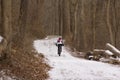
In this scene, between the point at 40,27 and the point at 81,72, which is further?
the point at 40,27

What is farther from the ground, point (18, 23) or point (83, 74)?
point (18, 23)

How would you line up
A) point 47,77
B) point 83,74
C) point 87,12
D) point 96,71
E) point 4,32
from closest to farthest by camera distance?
point 4,32, point 47,77, point 83,74, point 96,71, point 87,12

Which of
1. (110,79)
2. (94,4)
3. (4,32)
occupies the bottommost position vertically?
(110,79)

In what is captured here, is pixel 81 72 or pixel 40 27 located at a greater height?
pixel 40 27

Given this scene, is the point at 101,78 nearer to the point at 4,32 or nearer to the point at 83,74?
the point at 83,74

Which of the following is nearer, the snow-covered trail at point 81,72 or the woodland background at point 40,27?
the woodland background at point 40,27

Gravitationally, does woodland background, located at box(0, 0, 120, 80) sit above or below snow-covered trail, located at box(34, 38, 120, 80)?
above

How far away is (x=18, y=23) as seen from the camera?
842 inches

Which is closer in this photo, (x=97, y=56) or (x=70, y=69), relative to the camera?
(x=70, y=69)

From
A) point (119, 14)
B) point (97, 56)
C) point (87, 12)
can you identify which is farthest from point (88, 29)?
point (97, 56)

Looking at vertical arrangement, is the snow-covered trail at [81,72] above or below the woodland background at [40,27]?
below

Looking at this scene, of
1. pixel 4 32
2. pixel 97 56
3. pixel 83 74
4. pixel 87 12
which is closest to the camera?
pixel 4 32

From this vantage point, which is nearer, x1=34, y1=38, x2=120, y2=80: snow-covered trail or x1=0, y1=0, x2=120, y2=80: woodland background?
x1=0, y1=0, x2=120, y2=80: woodland background

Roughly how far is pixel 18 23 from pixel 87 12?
4121cm
